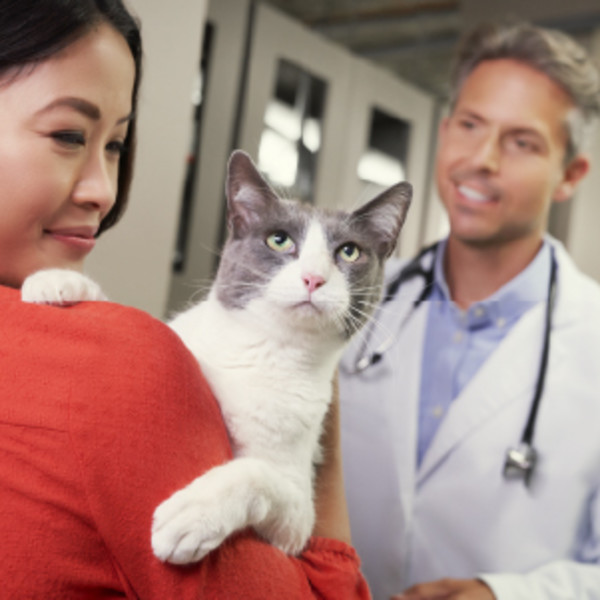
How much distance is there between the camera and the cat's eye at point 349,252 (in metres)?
0.84

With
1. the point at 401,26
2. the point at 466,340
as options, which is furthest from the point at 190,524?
the point at 401,26

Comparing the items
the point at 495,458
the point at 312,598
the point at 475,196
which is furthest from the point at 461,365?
the point at 312,598

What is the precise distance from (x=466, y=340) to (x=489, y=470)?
0.30 metres

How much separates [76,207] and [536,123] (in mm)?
1102

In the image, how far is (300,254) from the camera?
0.81 meters

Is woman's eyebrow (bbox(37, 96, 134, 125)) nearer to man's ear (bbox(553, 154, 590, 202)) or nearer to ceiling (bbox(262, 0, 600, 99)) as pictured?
man's ear (bbox(553, 154, 590, 202))

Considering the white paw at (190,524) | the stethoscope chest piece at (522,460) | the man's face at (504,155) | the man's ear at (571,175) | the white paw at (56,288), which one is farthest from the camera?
the man's ear at (571,175)

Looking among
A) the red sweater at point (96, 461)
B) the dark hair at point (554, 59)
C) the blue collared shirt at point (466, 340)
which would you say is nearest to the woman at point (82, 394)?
the red sweater at point (96, 461)

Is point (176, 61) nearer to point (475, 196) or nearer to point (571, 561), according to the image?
point (475, 196)

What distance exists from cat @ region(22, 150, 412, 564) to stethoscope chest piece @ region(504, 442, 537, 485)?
0.54m

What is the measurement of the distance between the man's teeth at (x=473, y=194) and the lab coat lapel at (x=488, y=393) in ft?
1.04

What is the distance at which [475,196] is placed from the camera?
1.45m

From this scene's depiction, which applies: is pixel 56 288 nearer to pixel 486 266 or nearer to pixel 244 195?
pixel 244 195

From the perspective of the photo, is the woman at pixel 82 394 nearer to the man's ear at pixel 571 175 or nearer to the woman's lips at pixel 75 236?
the woman's lips at pixel 75 236
